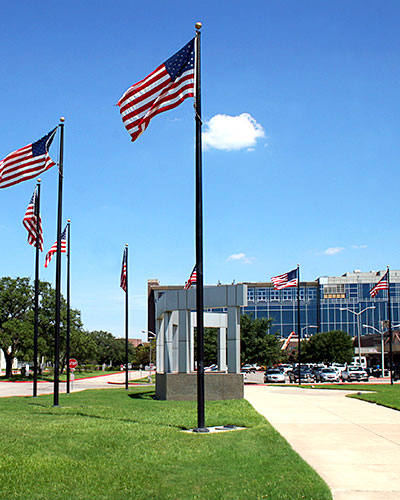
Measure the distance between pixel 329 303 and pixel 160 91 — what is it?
4836 inches

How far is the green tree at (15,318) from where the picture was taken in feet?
193

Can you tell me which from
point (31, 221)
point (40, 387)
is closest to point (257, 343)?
point (40, 387)

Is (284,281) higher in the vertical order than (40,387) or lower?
higher

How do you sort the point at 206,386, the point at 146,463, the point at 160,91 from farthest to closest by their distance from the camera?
the point at 206,386, the point at 160,91, the point at 146,463

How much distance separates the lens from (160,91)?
1553 centimetres

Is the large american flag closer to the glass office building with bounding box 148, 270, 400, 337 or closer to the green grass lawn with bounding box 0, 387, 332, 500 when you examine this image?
the green grass lawn with bounding box 0, 387, 332, 500

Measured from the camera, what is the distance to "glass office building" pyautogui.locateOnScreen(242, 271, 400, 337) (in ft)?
428

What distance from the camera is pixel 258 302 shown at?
13738 centimetres

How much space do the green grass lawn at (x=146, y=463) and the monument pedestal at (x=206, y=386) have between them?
10.6m

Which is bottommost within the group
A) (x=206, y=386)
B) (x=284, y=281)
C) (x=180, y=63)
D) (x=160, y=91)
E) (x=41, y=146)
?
(x=206, y=386)

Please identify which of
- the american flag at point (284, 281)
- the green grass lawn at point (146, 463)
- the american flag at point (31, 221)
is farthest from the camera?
the american flag at point (284, 281)

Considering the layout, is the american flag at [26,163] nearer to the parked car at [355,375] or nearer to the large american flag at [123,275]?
the large american flag at [123,275]

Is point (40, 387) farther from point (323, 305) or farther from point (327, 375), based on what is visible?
point (323, 305)

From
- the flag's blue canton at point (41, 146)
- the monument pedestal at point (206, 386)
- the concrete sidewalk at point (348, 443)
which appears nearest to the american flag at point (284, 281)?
the monument pedestal at point (206, 386)
